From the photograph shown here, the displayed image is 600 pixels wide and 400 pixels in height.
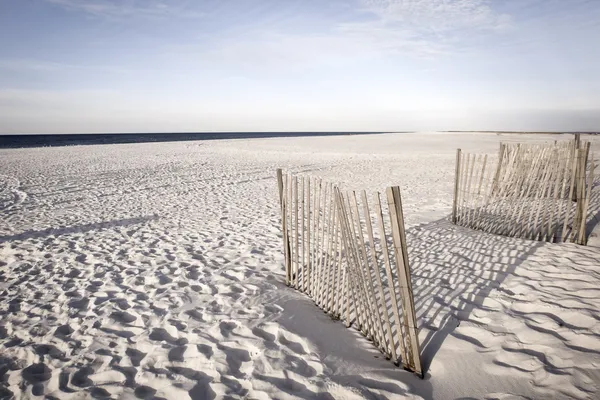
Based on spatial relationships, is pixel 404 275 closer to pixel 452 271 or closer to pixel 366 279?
pixel 366 279

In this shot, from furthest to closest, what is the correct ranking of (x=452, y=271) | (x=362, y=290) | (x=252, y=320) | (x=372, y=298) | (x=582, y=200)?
1. (x=582, y=200)
2. (x=452, y=271)
3. (x=252, y=320)
4. (x=362, y=290)
5. (x=372, y=298)

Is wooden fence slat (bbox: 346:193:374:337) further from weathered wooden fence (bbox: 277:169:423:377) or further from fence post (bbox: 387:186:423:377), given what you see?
fence post (bbox: 387:186:423:377)

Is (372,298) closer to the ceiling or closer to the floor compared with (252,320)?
closer to the ceiling

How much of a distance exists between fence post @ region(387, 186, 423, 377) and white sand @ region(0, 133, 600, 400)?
17 cm

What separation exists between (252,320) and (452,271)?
112 inches

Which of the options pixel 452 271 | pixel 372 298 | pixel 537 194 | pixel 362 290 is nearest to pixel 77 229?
pixel 362 290

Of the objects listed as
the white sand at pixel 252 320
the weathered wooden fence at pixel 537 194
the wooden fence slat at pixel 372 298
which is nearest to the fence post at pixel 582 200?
the weathered wooden fence at pixel 537 194

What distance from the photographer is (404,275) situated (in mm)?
2340

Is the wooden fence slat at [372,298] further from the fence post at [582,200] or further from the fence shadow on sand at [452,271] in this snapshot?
the fence post at [582,200]

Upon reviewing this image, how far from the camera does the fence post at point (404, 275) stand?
2.21m

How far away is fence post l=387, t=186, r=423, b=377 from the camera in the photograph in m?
2.21

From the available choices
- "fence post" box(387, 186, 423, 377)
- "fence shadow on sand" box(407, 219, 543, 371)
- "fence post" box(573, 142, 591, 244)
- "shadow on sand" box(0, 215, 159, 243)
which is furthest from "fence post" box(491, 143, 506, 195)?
"shadow on sand" box(0, 215, 159, 243)

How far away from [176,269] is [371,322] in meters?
3.01

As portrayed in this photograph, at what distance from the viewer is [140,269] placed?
15.1 feet
